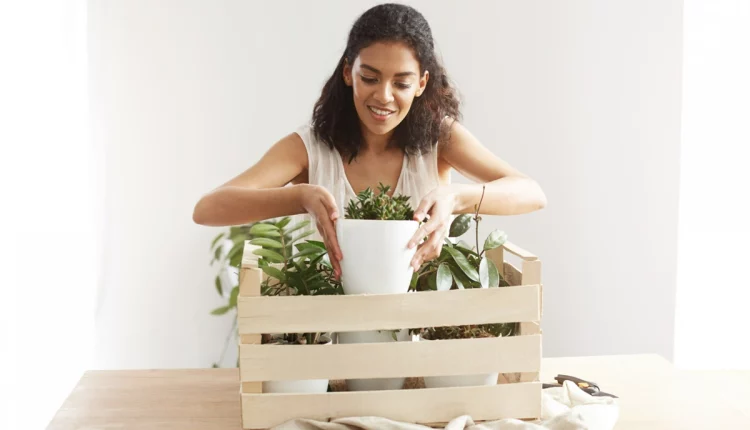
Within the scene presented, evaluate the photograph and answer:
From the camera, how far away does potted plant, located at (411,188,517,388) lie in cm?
105

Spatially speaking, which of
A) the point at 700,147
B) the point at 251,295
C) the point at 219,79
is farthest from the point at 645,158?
the point at 251,295

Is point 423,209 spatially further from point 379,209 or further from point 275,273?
point 275,273

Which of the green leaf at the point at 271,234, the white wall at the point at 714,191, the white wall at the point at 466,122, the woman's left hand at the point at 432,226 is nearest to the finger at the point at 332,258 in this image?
the woman's left hand at the point at 432,226

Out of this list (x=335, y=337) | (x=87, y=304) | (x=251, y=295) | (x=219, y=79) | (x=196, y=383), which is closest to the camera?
(x=251, y=295)

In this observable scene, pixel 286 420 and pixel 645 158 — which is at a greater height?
pixel 645 158

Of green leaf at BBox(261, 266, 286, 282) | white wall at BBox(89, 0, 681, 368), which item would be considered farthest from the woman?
white wall at BBox(89, 0, 681, 368)

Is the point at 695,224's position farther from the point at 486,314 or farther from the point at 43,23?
the point at 43,23

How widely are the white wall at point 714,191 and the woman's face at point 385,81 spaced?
6.38ft

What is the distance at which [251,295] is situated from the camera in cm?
98

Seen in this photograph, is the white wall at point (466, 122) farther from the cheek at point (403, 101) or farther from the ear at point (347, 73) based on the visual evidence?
the cheek at point (403, 101)

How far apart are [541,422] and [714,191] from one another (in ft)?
→ 7.73

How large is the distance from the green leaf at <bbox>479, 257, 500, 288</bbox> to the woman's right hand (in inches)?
7.9

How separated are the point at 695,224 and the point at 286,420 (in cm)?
252

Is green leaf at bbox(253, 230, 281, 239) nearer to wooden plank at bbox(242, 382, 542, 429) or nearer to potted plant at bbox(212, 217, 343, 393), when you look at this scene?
potted plant at bbox(212, 217, 343, 393)
